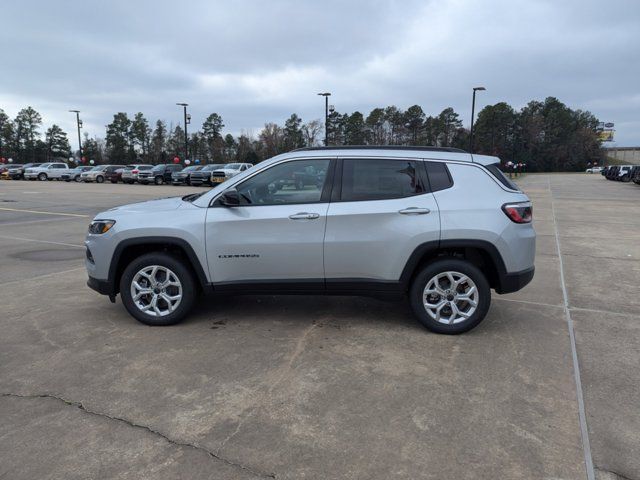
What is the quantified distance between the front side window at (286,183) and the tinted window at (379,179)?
0.83 feet

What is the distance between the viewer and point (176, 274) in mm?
4773

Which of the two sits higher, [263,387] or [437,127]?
[437,127]

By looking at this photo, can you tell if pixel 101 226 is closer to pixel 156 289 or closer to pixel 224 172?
pixel 156 289

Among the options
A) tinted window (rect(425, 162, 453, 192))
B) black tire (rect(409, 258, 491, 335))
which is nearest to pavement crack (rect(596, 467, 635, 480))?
black tire (rect(409, 258, 491, 335))

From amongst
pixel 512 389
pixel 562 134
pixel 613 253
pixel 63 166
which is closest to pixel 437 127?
pixel 562 134

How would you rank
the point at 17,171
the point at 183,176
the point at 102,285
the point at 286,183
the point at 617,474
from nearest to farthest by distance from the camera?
the point at 617,474 < the point at 286,183 < the point at 102,285 < the point at 183,176 < the point at 17,171

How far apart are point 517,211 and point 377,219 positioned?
52.0 inches

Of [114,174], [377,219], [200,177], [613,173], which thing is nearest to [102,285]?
[377,219]

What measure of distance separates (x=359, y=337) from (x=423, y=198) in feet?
4.78

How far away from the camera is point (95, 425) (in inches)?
122

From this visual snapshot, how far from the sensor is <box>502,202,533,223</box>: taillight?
4492 mm

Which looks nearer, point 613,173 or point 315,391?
point 315,391

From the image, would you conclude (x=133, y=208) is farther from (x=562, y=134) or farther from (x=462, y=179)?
(x=562, y=134)

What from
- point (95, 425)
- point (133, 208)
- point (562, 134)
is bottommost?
point (95, 425)
